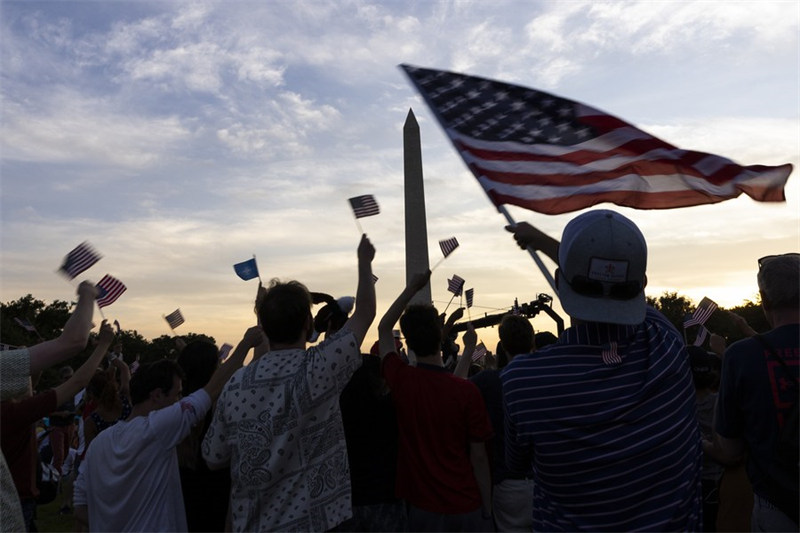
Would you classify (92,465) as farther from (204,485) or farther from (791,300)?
(791,300)

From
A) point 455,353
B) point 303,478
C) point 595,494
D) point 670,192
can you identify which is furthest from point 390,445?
point 455,353

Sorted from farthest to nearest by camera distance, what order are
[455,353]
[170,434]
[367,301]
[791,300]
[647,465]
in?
1. [455,353]
2. [170,434]
3. [367,301]
4. [791,300]
5. [647,465]

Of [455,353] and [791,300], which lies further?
[455,353]

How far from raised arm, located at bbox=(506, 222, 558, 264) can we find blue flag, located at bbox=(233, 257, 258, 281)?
14.7 ft

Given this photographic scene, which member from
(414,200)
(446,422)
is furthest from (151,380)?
(414,200)

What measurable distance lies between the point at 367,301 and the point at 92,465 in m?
1.67

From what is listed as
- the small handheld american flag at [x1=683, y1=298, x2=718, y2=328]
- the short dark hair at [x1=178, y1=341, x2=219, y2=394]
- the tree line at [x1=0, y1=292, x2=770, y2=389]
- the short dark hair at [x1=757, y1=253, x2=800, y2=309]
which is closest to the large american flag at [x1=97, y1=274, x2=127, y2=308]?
the short dark hair at [x1=178, y1=341, x2=219, y2=394]

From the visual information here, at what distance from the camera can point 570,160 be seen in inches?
152

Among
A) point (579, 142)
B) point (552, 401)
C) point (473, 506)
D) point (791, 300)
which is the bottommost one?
point (473, 506)

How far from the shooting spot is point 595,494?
7.48ft

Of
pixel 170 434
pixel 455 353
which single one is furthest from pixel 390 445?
pixel 455 353

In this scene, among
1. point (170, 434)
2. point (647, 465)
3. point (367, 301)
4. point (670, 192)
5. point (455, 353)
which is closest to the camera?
point (647, 465)

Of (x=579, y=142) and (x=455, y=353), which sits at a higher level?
(x=579, y=142)

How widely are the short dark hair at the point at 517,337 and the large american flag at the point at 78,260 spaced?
3.29 m
